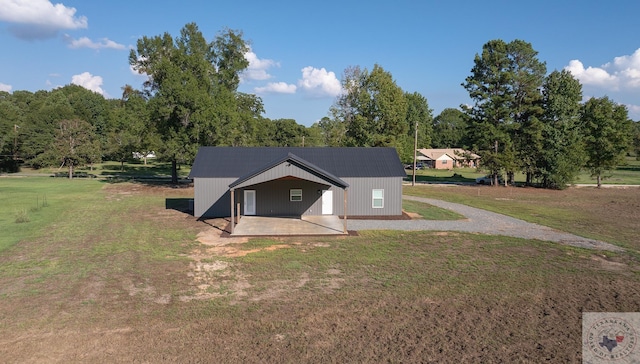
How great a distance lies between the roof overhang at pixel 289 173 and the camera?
71.8 ft

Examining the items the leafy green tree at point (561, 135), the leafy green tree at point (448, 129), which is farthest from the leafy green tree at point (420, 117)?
the leafy green tree at point (561, 135)

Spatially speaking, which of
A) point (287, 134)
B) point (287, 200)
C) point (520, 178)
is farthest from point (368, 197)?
point (287, 134)

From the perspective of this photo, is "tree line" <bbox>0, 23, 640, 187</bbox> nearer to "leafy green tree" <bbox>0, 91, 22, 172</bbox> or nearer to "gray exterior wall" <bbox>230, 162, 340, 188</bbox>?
"leafy green tree" <bbox>0, 91, 22, 172</bbox>

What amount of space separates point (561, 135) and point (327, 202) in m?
33.0

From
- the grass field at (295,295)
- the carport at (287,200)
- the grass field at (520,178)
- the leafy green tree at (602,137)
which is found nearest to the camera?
the grass field at (295,295)

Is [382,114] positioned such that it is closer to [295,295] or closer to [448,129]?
[295,295]

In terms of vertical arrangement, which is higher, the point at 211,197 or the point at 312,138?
the point at 312,138

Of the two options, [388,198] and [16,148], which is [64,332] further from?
[16,148]

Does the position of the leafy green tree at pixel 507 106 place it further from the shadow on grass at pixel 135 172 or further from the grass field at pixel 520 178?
the shadow on grass at pixel 135 172

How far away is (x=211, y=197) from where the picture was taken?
2631 centimetres

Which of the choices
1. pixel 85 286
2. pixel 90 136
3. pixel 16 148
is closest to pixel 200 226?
pixel 85 286

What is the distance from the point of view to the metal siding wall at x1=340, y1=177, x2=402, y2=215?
2686 cm

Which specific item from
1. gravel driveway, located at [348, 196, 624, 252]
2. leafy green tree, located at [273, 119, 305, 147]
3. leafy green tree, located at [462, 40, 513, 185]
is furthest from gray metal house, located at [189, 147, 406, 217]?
leafy green tree, located at [273, 119, 305, 147]

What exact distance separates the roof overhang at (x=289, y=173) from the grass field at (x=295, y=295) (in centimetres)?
331
